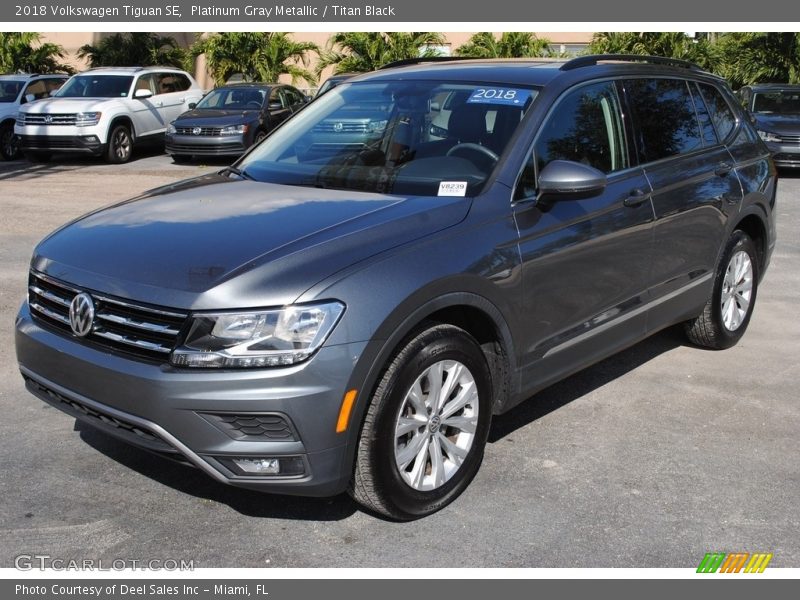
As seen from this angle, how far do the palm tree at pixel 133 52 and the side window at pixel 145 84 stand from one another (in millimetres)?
9585

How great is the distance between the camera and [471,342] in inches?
155

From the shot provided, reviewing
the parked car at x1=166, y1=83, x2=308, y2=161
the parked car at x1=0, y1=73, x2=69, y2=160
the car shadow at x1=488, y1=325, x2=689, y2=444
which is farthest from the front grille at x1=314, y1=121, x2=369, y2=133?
the parked car at x1=0, y1=73, x2=69, y2=160

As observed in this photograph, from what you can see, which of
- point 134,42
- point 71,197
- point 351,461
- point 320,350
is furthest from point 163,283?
point 134,42

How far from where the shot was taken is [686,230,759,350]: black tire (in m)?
5.93

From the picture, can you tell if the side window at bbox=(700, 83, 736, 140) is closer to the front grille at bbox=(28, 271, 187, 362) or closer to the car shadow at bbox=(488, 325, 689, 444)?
the car shadow at bbox=(488, 325, 689, 444)

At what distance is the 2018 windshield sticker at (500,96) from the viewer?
4.50m

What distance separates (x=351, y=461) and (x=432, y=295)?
2.33 feet

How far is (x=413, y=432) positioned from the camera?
379 centimetres

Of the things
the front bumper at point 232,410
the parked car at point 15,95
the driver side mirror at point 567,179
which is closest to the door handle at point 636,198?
the driver side mirror at point 567,179

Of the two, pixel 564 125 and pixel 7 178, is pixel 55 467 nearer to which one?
pixel 564 125

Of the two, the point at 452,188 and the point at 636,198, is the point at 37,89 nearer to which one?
the point at 636,198

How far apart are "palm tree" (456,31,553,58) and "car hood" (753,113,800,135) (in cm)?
1039

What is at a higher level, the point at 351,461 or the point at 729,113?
the point at 729,113

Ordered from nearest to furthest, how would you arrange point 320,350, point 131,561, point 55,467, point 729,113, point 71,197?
point 320,350 < point 131,561 < point 55,467 < point 729,113 < point 71,197
